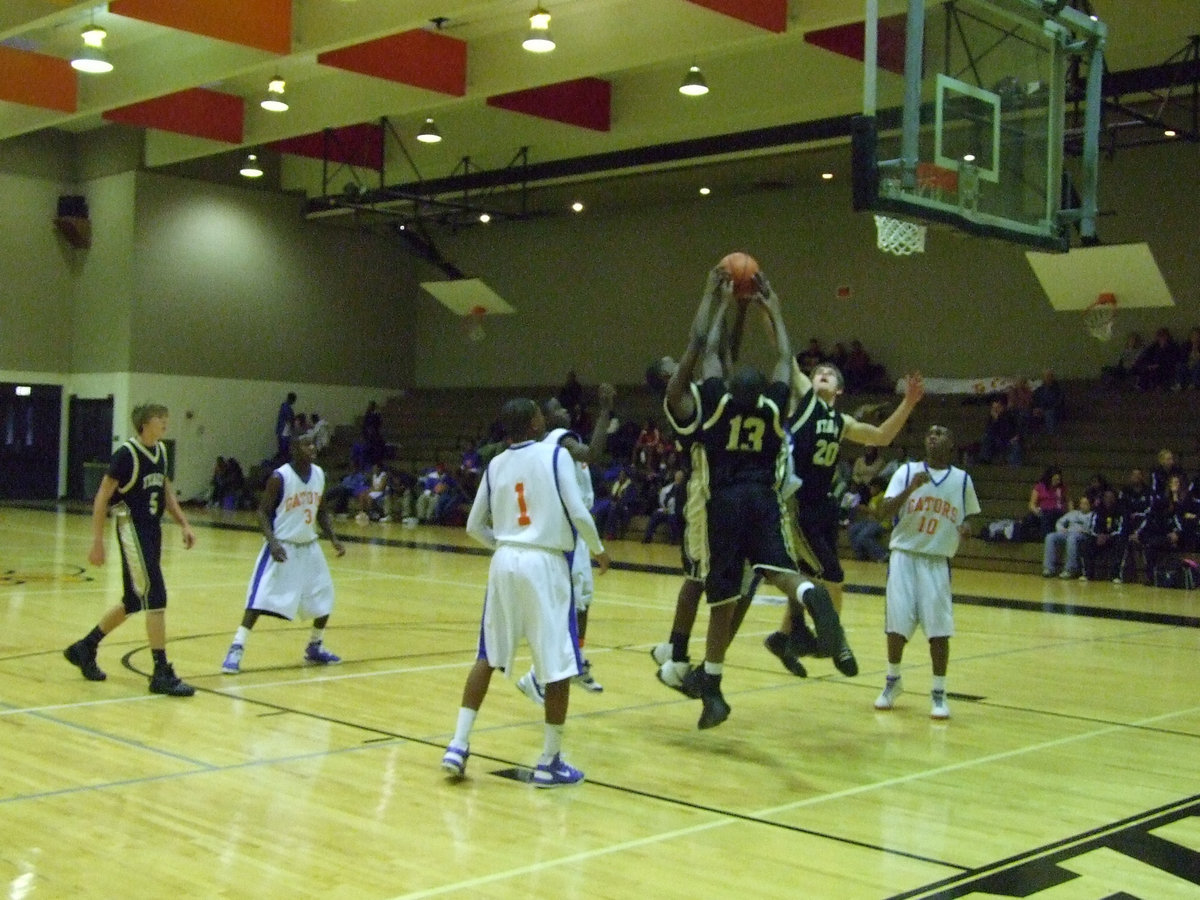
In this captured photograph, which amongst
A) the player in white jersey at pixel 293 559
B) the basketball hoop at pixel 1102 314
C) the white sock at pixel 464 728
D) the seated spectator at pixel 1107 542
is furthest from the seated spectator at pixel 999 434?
the white sock at pixel 464 728

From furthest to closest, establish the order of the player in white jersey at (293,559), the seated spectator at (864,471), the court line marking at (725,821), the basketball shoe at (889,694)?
the seated spectator at (864,471) < the player in white jersey at (293,559) < the basketball shoe at (889,694) < the court line marking at (725,821)

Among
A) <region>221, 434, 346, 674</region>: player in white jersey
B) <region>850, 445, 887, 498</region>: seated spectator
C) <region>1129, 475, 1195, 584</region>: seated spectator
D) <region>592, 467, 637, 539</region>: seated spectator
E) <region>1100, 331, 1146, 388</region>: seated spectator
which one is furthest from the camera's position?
<region>592, 467, 637, 539</region>: seated spectator

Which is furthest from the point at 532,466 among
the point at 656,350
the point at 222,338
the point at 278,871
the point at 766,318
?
the point at 222,338

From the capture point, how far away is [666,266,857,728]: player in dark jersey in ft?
22.5

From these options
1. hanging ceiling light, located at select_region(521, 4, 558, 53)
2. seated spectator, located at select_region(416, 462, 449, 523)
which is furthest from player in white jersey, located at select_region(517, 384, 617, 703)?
seated spectator, located at select_region(416, 462, 449, 523)

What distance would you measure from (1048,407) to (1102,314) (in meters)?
1.93

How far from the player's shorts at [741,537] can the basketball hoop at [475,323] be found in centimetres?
2314

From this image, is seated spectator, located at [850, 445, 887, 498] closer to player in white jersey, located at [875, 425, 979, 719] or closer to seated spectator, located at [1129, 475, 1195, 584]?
seated spectator, located at [1129, 475, 1195, 584]

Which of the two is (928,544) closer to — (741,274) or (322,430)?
(741,274)

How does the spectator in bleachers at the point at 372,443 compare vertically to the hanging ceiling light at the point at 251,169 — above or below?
below

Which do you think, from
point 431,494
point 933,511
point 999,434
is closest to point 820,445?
point 933,511

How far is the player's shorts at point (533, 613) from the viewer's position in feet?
19.9

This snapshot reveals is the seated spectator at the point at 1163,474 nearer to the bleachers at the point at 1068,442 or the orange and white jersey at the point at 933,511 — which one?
the bleachers at the point at 1068,442

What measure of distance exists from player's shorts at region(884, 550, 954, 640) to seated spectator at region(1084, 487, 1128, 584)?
1062 centimetres
